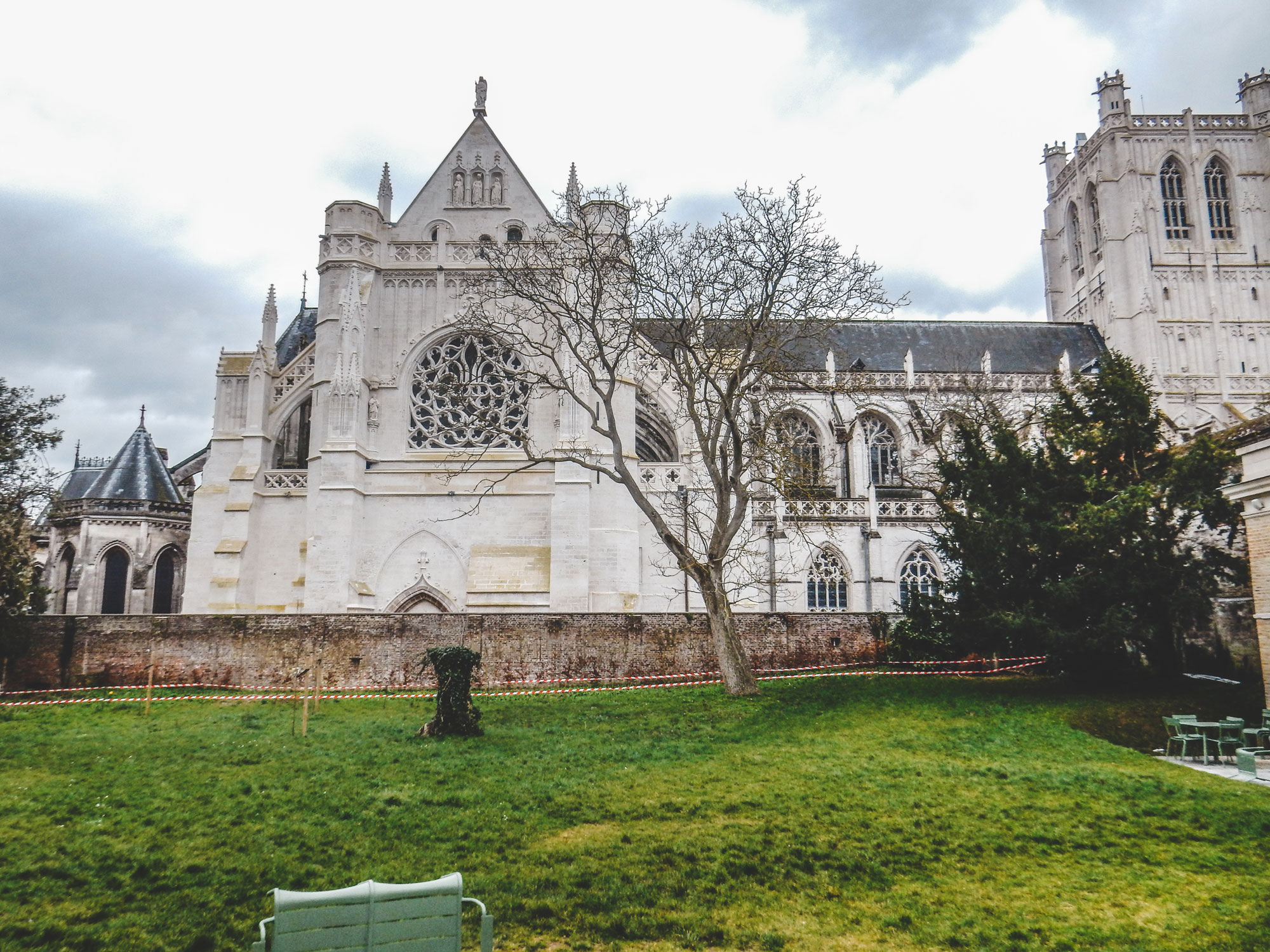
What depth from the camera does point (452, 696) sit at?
11812 millimetres

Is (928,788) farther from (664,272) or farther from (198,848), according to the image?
(664,272)

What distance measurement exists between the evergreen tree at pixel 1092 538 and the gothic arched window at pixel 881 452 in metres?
17.7

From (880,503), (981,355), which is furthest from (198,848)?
(981,355)

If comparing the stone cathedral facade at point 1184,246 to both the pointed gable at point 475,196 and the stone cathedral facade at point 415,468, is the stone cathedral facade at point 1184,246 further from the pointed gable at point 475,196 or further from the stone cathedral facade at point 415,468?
the pointed gable at point 475,196

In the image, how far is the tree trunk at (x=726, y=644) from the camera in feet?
49.8

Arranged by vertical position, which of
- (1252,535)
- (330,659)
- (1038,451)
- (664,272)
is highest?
(664,272)

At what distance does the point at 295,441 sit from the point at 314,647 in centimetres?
1061

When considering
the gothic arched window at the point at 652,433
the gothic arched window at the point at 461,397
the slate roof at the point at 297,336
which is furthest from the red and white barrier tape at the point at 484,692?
the slate roof at the point at 297,336

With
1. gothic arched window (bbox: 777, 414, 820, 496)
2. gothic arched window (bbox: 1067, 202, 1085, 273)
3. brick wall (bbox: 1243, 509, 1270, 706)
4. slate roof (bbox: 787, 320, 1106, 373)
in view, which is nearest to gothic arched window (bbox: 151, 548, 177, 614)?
gothic arched window (bbox: 777, 414, 820, 496)

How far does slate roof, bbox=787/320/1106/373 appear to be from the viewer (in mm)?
39250

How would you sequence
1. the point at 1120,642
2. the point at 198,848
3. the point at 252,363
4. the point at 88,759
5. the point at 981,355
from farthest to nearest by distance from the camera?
the point at 981,355, the point at 252,363, the point at 1120,642, the point at 88,759, the point at 198,848

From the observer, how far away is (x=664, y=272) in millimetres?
16594

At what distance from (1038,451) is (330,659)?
47.6 ft

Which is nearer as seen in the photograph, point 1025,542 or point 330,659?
point 1025,542
